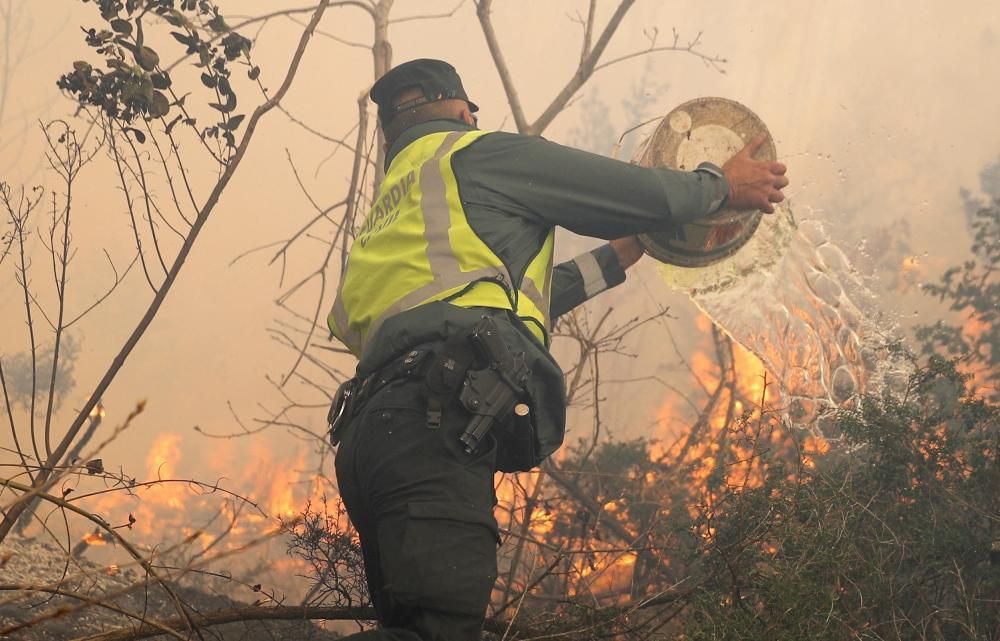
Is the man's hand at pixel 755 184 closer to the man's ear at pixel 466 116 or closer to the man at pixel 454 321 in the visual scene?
the man at pixel 454 321

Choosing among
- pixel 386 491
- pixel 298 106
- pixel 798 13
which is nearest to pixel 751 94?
pixel 798 13

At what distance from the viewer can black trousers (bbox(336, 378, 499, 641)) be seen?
1965 millimetres

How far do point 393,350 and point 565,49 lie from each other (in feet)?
146

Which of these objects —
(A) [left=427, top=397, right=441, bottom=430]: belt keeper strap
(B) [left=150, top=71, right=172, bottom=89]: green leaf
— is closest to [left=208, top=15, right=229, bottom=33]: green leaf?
(B) [left=150, top=71, right=172, bottom=89]: green leaf

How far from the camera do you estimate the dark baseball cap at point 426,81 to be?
2.86 metres

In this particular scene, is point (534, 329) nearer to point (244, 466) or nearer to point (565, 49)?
point (244, 466)

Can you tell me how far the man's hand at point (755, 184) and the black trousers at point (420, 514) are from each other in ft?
3.77

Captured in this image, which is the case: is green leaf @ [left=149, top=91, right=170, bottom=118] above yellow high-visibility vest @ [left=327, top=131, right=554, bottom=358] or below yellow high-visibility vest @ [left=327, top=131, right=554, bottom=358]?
above

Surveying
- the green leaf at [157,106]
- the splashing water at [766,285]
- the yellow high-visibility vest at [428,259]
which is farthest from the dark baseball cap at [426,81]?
the green leaf at [157,106]

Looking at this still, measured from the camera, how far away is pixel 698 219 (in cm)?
279

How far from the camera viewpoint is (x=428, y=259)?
2.40 meters

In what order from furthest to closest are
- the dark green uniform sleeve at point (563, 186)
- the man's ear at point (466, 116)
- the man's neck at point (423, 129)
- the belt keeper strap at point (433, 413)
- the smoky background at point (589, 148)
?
the smoky background at point (589, 148) → the man's ear at point (466, 116) → the man's neck at point (423, 129) → the dark green uniform sleeve at point (563, 186) → the belt keeper strap at point (433, 413)

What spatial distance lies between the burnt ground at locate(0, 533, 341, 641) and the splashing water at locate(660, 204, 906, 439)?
5.98 feet

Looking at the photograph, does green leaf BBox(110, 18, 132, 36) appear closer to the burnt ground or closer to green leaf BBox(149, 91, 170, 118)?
green leaf BBox(149, 91, 170, 118)
